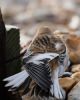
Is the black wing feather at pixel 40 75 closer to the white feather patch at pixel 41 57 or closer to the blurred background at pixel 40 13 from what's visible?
the white feather patch at pixel 41 57

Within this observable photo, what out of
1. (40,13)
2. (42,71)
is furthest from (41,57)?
(40,13)

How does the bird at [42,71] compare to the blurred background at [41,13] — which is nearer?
the bird at [42,71]

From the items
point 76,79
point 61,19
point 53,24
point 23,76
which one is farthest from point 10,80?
point 61,19

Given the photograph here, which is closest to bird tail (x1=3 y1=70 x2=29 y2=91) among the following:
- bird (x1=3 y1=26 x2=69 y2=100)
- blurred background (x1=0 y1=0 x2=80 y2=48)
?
bird (x1=3 y1=26 x2=69 y2=100)

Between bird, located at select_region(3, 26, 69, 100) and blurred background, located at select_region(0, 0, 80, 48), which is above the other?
bird, located at select_region(3, 26, 69, 100)

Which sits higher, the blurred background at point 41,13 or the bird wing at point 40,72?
the bird wing at point 40,72

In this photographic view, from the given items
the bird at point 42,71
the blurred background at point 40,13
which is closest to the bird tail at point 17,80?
the bird at point 42,71

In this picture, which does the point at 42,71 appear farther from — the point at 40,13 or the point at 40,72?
the point at 40,13

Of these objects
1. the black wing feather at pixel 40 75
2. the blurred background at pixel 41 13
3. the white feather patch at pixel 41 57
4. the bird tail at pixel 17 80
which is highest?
the white feather patch at pixel 41 57

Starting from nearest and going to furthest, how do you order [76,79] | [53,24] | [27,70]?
[27,70], [76,79], [53,24]

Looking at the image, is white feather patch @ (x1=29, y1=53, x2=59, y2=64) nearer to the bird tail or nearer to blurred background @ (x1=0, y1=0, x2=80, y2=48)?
the bird tail

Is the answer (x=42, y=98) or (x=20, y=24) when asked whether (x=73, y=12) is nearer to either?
(x=20, y=24)
